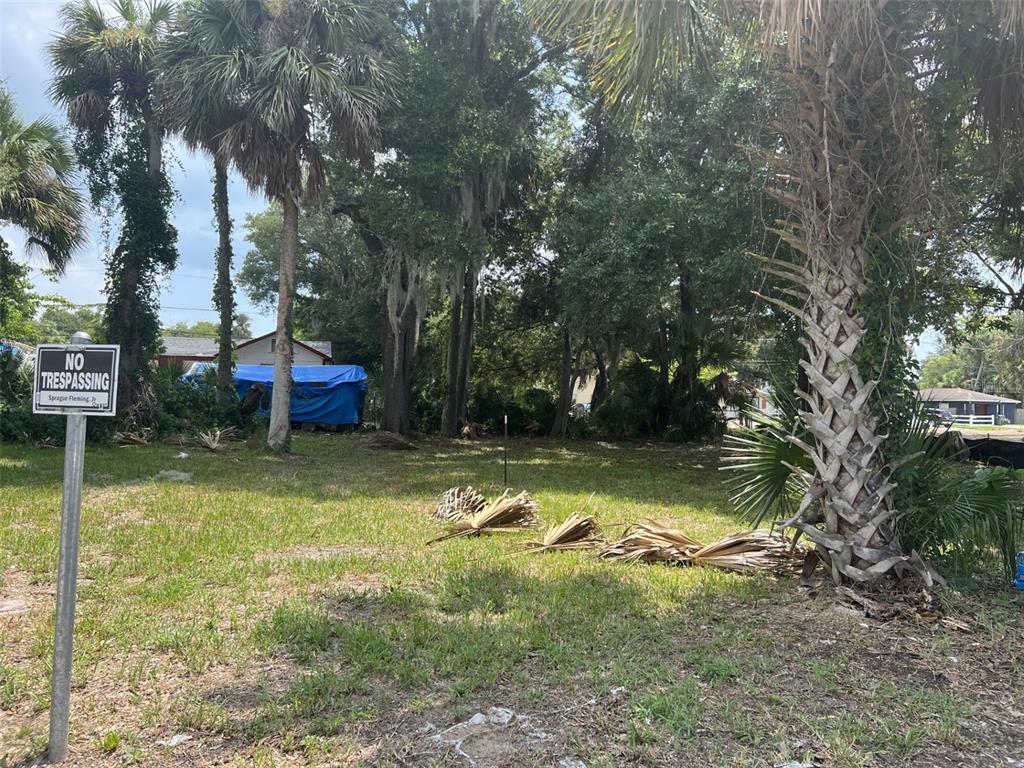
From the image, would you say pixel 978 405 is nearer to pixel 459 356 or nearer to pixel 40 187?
pixel 459 356

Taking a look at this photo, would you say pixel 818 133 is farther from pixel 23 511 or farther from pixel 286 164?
pixel 286 164

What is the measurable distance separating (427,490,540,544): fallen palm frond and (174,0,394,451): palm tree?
328 inches

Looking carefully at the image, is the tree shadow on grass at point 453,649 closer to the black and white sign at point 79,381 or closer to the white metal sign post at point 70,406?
the white metal sign post at point 70,406

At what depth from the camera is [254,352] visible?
32.4 m

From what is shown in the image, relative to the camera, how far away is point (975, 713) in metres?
3.19

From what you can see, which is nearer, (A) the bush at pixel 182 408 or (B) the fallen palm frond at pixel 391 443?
(A) the bush at pixel 182 408

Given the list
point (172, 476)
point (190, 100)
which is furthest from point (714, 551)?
point (190, 100)

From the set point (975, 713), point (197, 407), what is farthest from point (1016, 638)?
point (197, 407)

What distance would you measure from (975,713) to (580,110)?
17346 millimetres

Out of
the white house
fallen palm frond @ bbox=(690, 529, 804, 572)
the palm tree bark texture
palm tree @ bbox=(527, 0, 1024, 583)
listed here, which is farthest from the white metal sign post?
the white house

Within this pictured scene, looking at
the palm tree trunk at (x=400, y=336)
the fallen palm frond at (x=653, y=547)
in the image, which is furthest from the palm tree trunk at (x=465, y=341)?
the fallen palm frond at (x=653, y=547)

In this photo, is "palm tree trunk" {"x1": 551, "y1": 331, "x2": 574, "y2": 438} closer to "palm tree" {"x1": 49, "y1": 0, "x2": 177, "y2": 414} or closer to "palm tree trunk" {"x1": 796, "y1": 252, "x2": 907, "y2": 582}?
"palm tree" {"x1": 49, "y1": 0, "x2": 177, "y2": 414}

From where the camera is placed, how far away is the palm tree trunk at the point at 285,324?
14.1m

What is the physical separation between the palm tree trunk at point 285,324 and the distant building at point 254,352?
12374 millimetres
